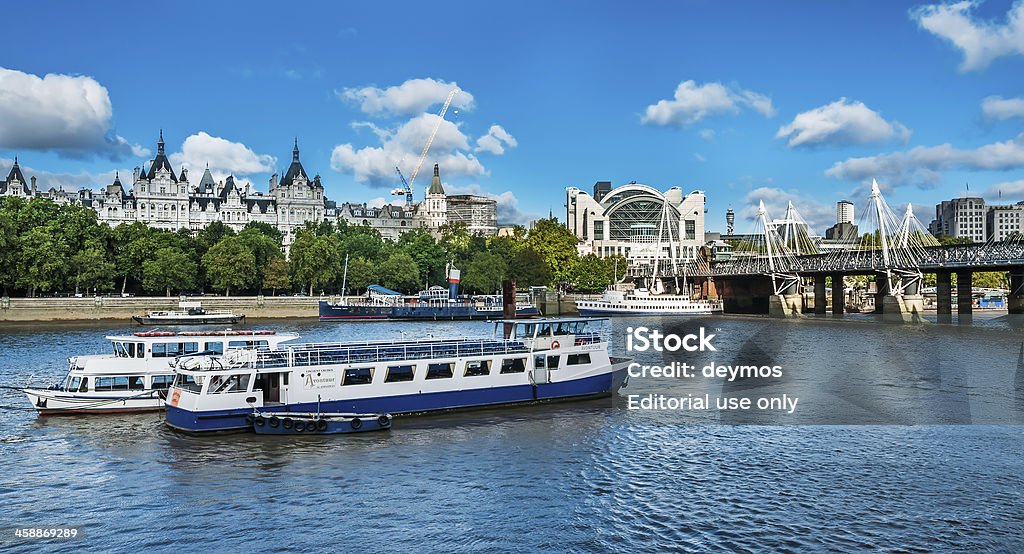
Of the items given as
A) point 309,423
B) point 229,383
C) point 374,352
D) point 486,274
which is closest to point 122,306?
point 486,274

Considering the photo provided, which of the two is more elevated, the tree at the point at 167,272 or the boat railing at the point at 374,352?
the tree at the point at 167,272

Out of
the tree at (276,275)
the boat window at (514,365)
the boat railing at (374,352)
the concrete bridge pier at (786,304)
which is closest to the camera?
the boat railing at (374,352)

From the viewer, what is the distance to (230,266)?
14612 cm

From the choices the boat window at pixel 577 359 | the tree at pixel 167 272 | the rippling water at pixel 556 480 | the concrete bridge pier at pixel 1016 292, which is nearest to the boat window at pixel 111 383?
the rippling water at pixel 556 480

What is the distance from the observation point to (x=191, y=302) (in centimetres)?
13475

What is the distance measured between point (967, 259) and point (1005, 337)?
94.6ft

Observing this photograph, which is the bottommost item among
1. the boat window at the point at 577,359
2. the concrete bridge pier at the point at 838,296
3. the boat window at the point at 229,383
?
the boat window at the point at 229,383

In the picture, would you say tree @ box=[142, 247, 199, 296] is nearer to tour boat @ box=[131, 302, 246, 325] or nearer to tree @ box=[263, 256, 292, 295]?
tree @ box=[263, 256, 292, 295]

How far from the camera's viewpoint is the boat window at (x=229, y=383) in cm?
4034

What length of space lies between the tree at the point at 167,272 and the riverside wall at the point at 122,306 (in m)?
5.40

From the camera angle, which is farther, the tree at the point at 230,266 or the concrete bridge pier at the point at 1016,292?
the tree at the point at 230,266

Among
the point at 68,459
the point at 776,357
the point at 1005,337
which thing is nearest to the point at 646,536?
the point at 68,459

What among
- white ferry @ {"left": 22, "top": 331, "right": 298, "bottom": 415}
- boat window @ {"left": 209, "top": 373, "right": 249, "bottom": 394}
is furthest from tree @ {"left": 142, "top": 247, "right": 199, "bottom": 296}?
boat window @ {"left": 209, "top": 373, "right": 249, "bottom": 394}

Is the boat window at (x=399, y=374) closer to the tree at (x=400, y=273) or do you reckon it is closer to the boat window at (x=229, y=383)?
the boat window at (x=229, y=383)
